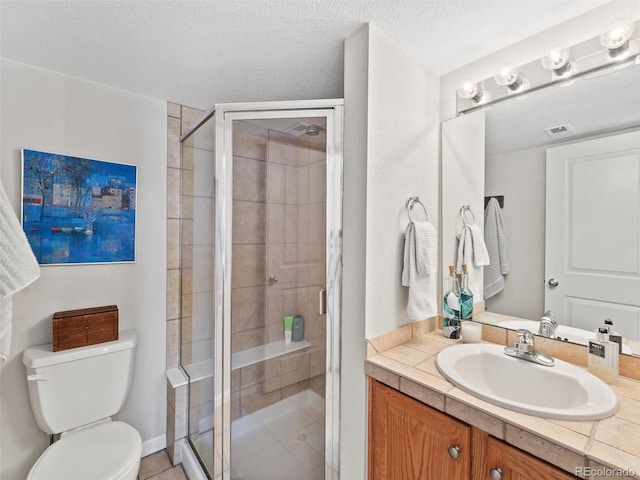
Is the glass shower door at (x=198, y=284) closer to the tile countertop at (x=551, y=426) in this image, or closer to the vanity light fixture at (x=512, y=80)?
the tile countertop at (x=551, y=426)

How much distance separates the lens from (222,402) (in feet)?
4.98

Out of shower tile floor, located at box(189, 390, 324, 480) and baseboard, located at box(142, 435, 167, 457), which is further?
baseboard, located at box(142, 435, 167, 457)

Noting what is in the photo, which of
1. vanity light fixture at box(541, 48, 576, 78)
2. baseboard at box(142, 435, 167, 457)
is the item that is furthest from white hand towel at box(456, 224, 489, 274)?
baseboard at box(142, 435, 167, 457)

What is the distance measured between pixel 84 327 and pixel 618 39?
8.86ft

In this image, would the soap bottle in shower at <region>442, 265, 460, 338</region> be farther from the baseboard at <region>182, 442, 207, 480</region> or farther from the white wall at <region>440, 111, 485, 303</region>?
the baseboard at <region>182, 442, 207, 480</region>

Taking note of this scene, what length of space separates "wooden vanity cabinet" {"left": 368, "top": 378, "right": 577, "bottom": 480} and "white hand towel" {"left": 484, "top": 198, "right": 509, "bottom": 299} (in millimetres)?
720

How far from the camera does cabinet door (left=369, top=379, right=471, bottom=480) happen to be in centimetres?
97

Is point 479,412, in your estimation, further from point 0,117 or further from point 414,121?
point 0,117

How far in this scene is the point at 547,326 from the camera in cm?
127

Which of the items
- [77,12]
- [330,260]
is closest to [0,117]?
[77,12]

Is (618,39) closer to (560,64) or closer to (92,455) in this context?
(560,64)

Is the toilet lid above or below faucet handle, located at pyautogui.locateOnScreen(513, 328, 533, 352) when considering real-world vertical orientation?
below

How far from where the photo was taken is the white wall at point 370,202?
1258 mm

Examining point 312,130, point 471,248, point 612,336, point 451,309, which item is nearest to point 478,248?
point 471,248
